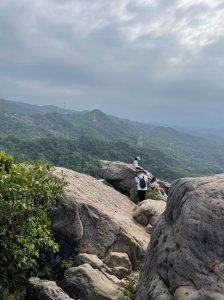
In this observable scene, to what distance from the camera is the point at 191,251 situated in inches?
436

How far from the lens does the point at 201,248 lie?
36.1ft

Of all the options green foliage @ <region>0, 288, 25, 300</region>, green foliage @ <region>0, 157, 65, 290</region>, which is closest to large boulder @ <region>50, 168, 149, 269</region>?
green foliage @ <region>0, 157, 65, 290</region>

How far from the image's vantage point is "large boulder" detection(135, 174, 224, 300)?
10422 millimetres

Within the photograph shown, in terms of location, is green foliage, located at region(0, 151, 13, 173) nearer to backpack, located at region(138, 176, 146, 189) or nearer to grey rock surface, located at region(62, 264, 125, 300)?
grey rock surface, located at region(62, 264, 125, 300)

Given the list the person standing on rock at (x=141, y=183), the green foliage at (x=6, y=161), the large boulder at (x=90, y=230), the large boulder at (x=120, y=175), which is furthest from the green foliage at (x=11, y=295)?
the large boulder at (x=120, y=175)

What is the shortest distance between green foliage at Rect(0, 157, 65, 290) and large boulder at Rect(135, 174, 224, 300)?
14.3ft

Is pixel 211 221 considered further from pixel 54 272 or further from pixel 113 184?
pixel 113 184

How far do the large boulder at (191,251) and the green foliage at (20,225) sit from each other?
14.3 ft

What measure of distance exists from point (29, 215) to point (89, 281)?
335 centimetres

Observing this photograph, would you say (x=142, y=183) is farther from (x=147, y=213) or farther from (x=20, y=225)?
(x=20, y=225)

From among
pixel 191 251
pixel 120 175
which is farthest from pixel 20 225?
pixel 120 175

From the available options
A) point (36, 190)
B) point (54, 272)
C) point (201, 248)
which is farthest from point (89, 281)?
point (201, 248)

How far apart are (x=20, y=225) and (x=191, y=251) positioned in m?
6.40

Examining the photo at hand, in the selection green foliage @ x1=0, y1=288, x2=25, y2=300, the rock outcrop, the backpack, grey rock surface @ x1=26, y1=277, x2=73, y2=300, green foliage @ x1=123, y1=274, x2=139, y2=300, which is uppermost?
the backpack
